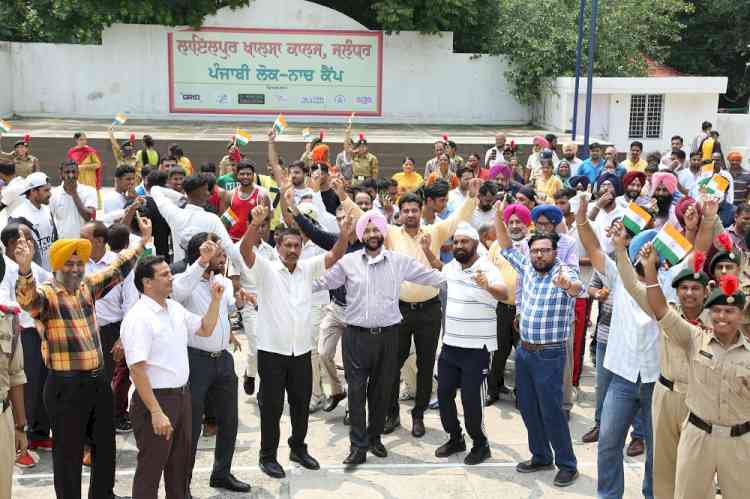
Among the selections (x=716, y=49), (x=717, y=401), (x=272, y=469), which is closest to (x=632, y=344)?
(x=717, y=401)

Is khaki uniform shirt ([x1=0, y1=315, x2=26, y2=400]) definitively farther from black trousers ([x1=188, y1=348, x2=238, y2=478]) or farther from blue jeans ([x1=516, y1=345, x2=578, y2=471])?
blue jeans ([x1=516, y1=345, x2=578, y2=471])

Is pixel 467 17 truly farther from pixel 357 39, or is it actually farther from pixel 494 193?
pixel 494 193

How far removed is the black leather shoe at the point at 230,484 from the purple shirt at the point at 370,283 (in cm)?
138

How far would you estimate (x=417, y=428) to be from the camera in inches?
272

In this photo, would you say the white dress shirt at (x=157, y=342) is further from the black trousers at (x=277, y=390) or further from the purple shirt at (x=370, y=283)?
the purple shirt at (x=370, y=283)

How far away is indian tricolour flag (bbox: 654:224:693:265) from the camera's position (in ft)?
16.8

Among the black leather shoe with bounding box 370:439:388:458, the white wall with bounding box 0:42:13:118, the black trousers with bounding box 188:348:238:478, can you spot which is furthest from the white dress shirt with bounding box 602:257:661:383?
the white wall with bounding box 0:42:13:118

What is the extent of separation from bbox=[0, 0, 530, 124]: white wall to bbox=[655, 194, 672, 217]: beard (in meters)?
20.6

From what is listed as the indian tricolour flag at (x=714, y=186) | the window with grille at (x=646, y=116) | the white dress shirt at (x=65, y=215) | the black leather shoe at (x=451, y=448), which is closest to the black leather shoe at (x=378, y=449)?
the black leather shoe at (x=451, y=448)

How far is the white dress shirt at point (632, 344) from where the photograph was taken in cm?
532

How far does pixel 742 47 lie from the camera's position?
32344 millimetres

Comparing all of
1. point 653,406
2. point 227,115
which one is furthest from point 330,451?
point 227,115

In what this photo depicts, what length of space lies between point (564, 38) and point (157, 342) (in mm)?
23427

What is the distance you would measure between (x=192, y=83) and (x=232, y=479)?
23316 millimetres
